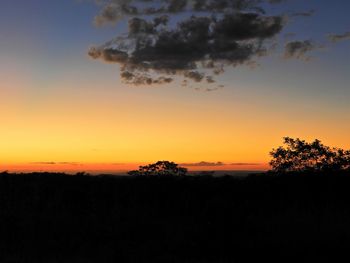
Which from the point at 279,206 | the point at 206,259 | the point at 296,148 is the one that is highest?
the point at 296,148

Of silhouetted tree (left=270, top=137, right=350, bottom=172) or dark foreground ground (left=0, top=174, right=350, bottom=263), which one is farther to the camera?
silhouetted tree (left=270, top=137, right=350, bottom=172)

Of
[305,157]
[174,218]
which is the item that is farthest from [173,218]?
[305,157]

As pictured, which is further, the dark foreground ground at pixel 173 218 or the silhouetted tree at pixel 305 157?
the silhouetted tree at pixel 305 157

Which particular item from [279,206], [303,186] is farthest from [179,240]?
[303,186]

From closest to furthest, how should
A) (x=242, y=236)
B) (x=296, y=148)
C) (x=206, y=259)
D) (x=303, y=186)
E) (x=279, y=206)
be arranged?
1. (x=206, y=259)
2. (x=242, y=236)
3. (x=279, y=206)
4. (x=303, y=186)
5. (x=296, y=148)

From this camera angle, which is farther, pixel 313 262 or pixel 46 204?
pixel 46 204

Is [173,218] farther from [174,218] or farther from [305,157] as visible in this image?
[305,157]

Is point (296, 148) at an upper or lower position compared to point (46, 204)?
upper

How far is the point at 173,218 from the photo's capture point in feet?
60.7

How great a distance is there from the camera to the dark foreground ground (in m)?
14.2

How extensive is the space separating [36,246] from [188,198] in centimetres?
696

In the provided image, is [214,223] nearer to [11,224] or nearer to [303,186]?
[303,186]

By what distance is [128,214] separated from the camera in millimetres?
18672

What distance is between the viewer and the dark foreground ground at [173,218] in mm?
14156
